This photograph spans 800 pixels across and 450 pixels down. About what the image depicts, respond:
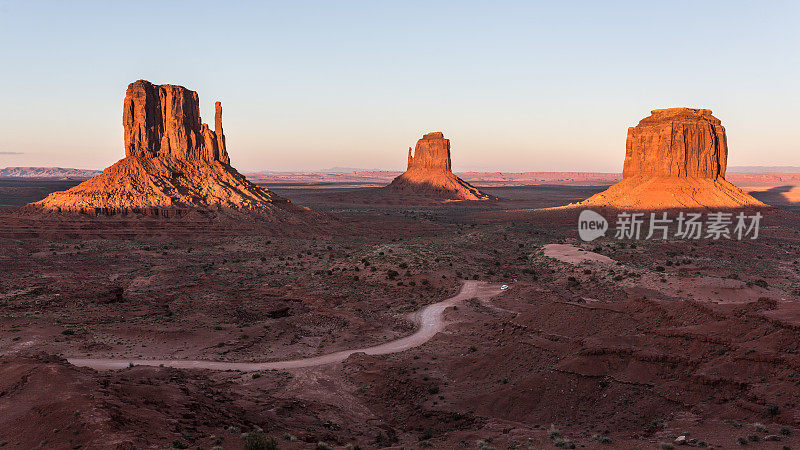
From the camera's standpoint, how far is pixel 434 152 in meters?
192

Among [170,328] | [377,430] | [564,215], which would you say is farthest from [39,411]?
[564,215]

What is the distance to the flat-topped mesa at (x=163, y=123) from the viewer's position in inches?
3381

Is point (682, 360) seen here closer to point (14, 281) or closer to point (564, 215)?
point (14, 281)

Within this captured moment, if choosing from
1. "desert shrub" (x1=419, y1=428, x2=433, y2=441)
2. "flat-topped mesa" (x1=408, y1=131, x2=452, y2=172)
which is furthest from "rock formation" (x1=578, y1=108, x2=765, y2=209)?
"desert shrub" (x1=419, y1=428, x2=433, y2=441)

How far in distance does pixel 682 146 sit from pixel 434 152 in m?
99.0

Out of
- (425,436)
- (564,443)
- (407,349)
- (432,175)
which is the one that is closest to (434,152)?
(432,175)

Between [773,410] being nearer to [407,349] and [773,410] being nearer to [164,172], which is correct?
[407,349]

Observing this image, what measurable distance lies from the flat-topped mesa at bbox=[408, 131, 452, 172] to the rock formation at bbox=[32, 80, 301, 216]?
350 ft

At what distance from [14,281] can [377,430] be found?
145 feet

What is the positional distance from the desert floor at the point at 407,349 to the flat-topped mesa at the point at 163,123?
2931 cm

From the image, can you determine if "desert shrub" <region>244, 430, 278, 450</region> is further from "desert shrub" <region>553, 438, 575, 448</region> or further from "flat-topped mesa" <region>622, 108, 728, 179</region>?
"flat-topped mesa" <region>622, 108, 728, 179</region>

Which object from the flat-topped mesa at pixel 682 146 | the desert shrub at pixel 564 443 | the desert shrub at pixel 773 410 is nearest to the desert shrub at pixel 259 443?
the desert shrub at pixel 564 443

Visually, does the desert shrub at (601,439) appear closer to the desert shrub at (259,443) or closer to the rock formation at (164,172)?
the desert shrub at (259,443)

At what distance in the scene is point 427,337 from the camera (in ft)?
113
